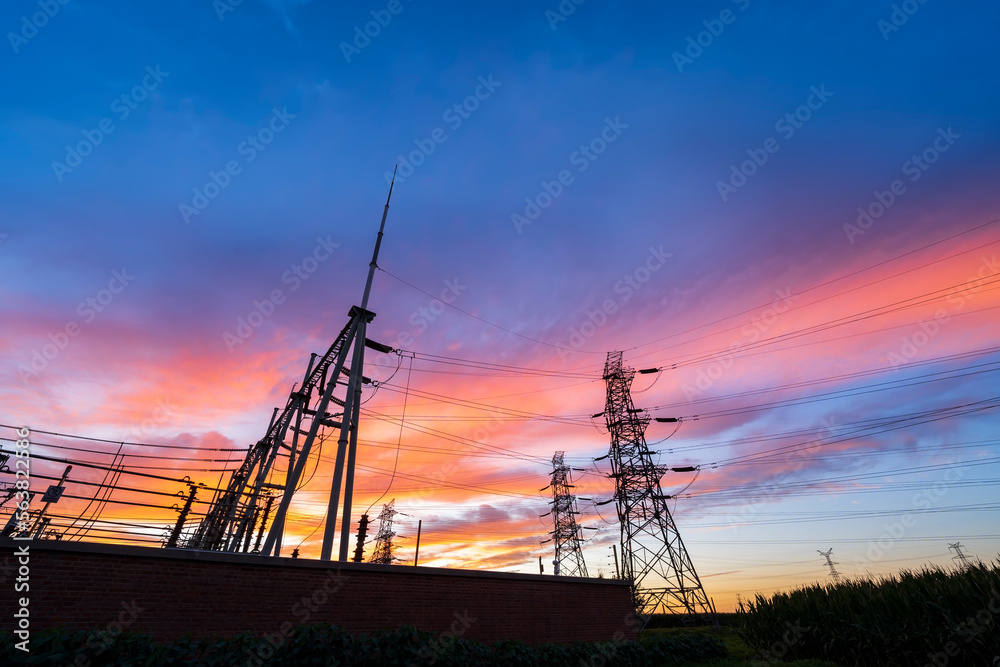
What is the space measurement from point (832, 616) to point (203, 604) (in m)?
17.6

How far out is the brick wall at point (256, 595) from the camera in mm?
8211

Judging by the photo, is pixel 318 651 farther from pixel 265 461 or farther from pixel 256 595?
pixel 265 461

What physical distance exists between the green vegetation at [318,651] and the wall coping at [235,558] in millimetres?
1622

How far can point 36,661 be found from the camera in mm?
6188

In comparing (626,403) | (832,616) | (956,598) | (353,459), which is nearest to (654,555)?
(626,403)

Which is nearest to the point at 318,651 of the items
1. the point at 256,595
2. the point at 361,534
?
the point at 256,595

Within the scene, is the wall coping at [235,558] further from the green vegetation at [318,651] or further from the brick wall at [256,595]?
the green vegetation at [318,651]

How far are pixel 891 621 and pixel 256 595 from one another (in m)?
16.4

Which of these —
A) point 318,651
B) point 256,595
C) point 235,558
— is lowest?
point 318,651

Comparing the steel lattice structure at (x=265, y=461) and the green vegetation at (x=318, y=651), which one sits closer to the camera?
the green vegetation at (x=318, y=651)

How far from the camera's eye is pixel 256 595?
32.6 feet

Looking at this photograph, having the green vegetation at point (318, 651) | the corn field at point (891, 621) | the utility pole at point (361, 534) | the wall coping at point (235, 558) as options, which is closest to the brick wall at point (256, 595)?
the wall coping at point (235, 558)

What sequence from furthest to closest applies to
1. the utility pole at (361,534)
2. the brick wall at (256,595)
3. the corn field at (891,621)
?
Answer: the utility pole at (361,534) → the corn field at (891,621) → the brick wall at (256,595)

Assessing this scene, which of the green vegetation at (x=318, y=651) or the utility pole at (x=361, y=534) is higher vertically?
the utility pole at (x=361, y=534)
